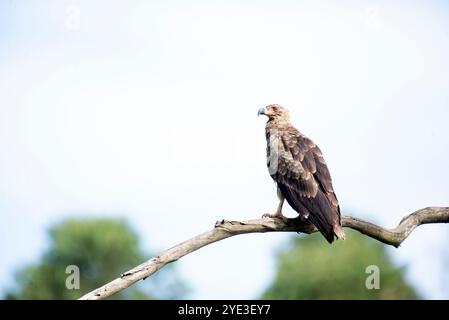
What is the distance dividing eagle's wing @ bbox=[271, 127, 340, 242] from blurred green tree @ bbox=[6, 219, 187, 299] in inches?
1168

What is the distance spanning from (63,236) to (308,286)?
12.8 metres

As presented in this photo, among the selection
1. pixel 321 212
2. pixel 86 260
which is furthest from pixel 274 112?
pixel 86 260

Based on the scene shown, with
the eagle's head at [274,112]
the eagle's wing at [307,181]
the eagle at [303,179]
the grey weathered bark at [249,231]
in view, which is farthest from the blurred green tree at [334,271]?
the grey weathered bark at [249,231]

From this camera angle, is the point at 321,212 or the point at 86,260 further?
the point at 86,260

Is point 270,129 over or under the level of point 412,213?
over

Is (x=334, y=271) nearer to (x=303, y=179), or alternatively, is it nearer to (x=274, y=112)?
(x=274, y=112)

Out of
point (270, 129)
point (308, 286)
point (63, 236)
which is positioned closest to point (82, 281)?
point (63, 236)

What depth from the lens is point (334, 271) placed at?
5778 centimetres

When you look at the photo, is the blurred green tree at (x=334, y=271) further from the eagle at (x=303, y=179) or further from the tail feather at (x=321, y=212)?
the tail feather at (x=321, y=212)

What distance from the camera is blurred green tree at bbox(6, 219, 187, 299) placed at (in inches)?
1775

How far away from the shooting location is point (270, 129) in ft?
45.8

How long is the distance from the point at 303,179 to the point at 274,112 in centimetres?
165
